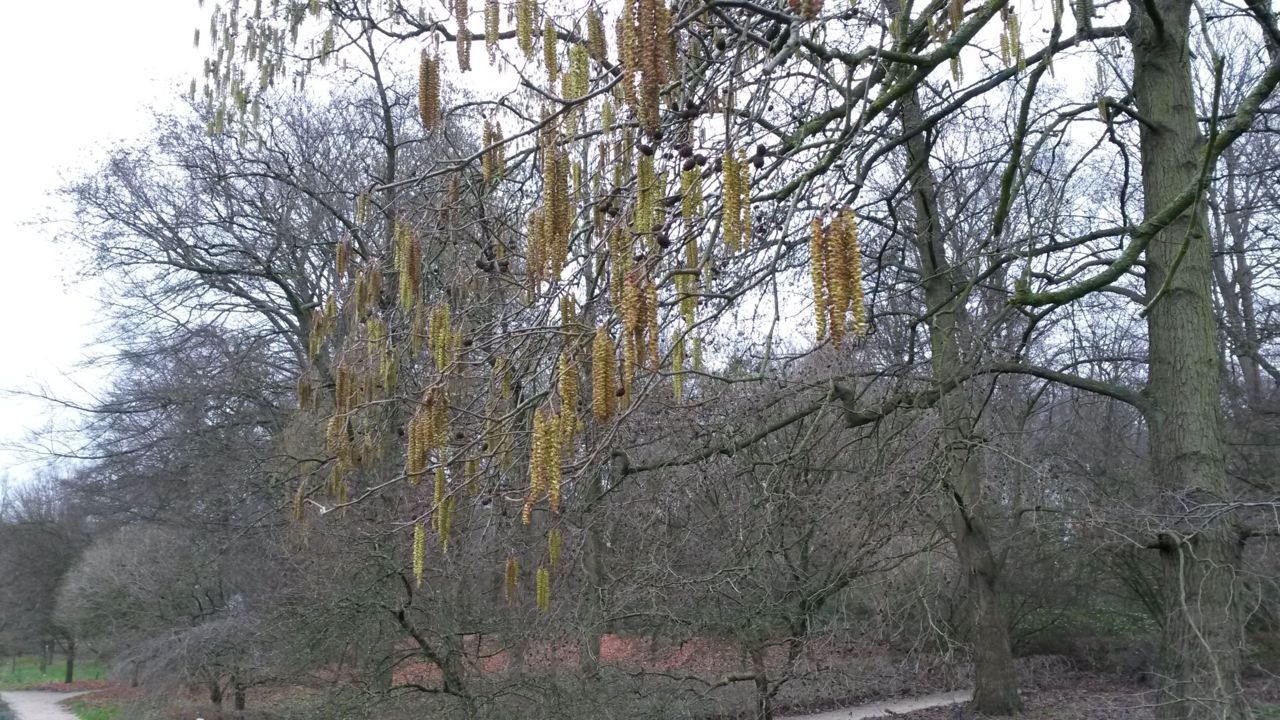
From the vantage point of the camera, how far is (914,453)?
7.02 metres

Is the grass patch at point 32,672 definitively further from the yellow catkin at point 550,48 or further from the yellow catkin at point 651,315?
the yellow catkin at point 651,315

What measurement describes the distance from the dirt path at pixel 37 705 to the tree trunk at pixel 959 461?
59.1 ft

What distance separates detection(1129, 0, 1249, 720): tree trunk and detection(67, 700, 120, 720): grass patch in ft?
55.3

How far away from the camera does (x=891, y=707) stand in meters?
13.3

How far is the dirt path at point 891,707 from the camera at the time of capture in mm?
12359

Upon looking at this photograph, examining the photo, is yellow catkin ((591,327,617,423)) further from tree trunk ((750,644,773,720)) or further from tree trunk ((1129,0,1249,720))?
tree trunk ((750,644,773,720))

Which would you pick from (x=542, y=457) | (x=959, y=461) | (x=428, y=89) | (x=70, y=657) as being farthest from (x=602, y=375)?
(x=70, y=657)

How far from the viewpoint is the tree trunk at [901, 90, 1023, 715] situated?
6660mm

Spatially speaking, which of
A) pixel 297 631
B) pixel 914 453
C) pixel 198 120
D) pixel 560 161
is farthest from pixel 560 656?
pixel 198 120

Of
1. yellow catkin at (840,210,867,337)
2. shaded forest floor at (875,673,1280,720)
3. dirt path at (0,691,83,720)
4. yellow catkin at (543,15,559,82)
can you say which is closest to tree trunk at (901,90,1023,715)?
shaded forest floor at (875,673,1280,720)

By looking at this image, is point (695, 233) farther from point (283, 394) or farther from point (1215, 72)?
point (283, 394)

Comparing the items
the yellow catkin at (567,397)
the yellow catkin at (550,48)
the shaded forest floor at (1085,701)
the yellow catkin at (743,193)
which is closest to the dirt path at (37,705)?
the shaded forest floor at (1085,701)

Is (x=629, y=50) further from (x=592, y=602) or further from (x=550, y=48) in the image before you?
(x=592, y=602)

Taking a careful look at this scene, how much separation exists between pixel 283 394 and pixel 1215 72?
1218cm
